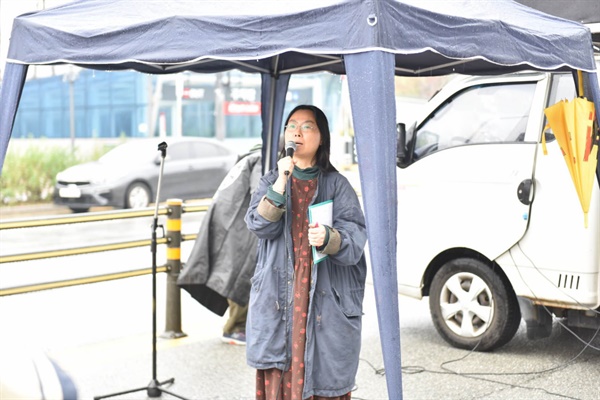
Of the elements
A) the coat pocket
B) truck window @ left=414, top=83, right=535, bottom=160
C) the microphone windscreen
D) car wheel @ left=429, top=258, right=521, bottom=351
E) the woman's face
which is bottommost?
car wheel @ left=429, top=258, right=521, bottom=351

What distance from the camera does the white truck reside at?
7.04 m

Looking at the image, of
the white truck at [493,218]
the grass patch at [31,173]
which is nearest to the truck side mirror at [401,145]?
the white truck at [493,218]

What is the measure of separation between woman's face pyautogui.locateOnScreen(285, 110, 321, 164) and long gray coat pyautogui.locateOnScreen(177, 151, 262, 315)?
8.68ft

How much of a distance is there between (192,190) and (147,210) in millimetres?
13325

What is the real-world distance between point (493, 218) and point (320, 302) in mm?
2920

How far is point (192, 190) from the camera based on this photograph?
2180cm

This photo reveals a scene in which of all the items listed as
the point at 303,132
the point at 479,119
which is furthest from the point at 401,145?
the point at 303,132

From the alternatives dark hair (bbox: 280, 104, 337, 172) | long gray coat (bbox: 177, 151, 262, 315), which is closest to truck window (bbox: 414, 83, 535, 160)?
long gray coat (bbox: 177, 151, 262, 315)

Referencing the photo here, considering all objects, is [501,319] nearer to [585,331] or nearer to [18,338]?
Answer: [585,331]

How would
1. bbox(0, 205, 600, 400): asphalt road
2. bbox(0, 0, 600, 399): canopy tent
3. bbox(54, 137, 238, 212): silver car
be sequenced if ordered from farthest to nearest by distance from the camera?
bbox(54, 137, 238, 212): silver car → bbox(0, 205, 600, 400): asphalt road → bbox(0, 0, 600, 399): canopy tent

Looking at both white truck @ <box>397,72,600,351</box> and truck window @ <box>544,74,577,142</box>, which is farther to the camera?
truck window @ <box>544,74,577,142</box>

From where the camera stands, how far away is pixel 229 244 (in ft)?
25.2

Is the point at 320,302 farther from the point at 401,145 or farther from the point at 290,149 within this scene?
the point at 401,145

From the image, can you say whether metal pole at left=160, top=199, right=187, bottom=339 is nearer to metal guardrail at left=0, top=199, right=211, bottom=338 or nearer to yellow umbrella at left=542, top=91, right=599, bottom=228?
metal guardrail at left=0, top=199, right=211, bottom=338
